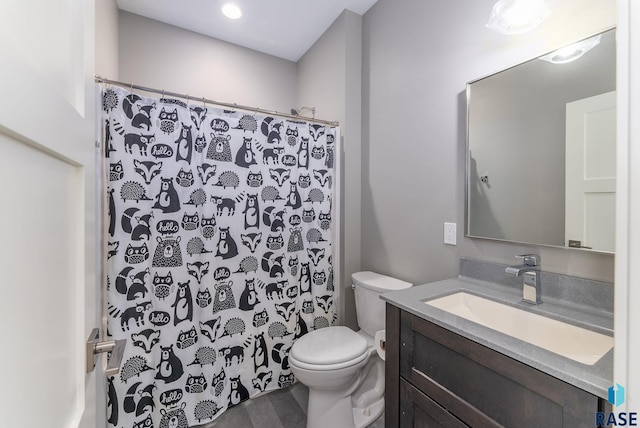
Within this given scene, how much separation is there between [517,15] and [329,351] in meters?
1.80

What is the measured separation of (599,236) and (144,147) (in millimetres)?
2063

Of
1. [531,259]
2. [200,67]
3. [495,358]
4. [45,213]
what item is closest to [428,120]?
[531,259]

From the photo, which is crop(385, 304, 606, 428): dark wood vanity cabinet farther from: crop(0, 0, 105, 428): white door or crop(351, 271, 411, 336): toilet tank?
crop(0, 0, 105, 428): white door

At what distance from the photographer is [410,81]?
5.64 ft

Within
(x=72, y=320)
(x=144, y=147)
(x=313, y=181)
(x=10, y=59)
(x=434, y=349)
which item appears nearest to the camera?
(x=10, y=59)

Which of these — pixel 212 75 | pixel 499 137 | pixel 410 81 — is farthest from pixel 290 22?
pixel 499 137

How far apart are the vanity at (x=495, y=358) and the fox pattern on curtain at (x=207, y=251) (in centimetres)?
92

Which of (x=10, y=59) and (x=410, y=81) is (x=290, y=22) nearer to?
(x=410, y=81)

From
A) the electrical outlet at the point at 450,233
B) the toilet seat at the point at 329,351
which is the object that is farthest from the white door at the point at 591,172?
the toilet seat at the point at 329,351

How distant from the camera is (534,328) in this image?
1.02 m

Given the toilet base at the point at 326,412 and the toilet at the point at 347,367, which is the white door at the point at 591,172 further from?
the toilet base at the point at 326,412

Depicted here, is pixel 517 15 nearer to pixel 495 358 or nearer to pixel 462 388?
pixel 495 358

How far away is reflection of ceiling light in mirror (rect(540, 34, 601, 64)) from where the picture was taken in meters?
1.01

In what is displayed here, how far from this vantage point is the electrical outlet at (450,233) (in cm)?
149
